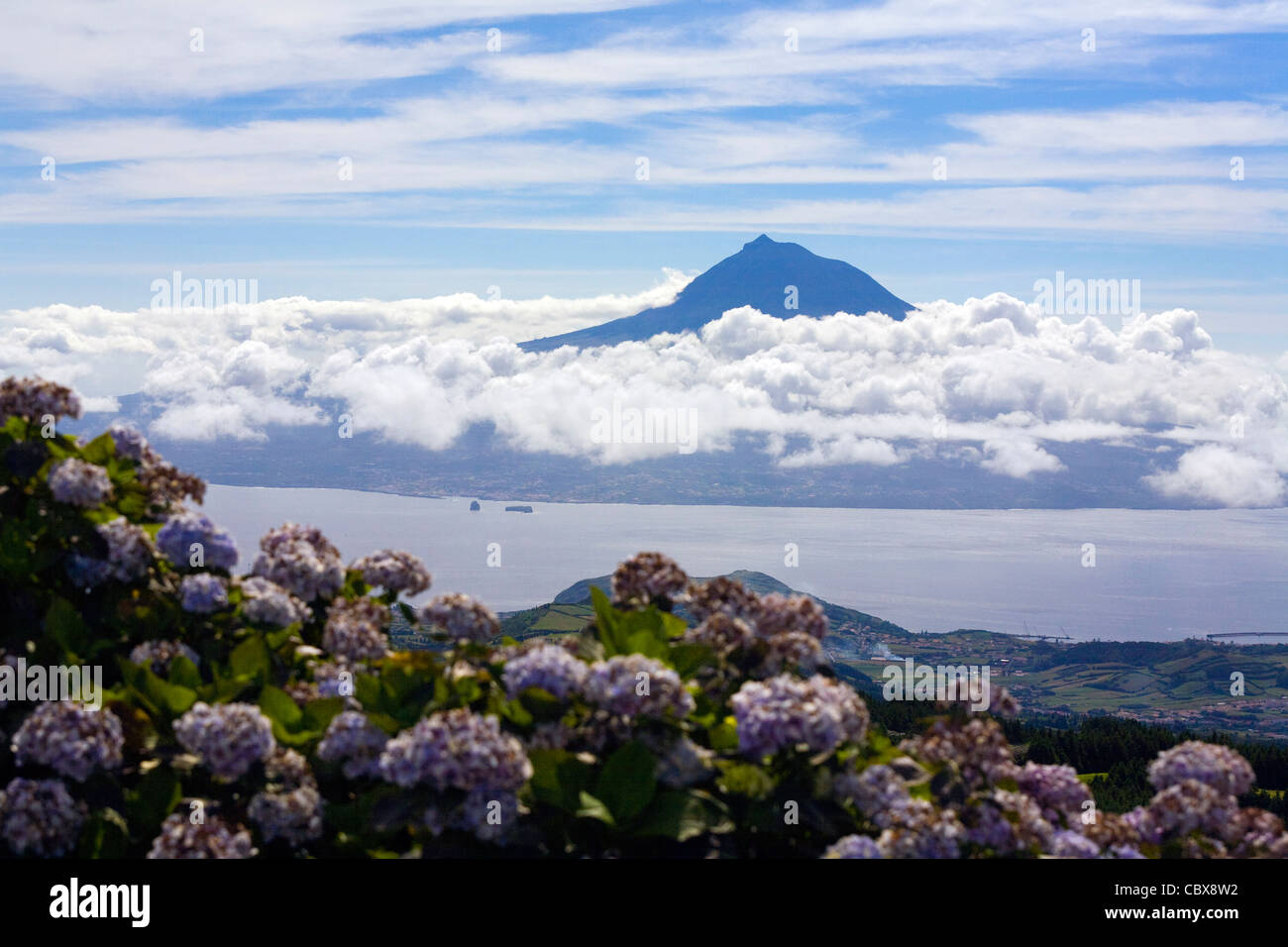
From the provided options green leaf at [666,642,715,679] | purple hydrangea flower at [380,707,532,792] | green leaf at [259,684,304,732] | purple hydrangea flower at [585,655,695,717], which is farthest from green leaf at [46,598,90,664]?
green leaf at [666,642,715,679]

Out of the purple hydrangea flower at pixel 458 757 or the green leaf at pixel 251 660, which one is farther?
the green leaf at pixel 251 660

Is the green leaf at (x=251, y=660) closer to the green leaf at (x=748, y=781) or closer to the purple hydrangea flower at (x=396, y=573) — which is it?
the purple hydrangea flower at (x=396, y=573)

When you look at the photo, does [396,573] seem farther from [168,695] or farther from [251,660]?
[168,695]

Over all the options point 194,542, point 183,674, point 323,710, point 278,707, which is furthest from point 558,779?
point 194,542

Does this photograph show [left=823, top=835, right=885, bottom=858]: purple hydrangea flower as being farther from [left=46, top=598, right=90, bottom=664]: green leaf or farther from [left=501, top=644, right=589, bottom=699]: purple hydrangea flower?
[left=46, top=598, right=90, bottom=664]: green leaf

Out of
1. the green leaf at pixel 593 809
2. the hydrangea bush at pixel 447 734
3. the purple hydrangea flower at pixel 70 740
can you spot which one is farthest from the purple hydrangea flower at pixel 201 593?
the green leaf at pixel 593 809
